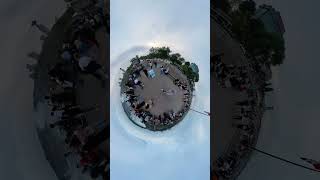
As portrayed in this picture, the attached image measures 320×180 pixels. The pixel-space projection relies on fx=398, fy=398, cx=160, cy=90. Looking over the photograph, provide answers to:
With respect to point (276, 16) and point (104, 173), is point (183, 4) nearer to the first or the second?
point (276, 16)

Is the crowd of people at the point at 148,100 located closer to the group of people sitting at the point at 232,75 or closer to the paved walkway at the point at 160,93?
→ the paved walkway at the point at 160,93

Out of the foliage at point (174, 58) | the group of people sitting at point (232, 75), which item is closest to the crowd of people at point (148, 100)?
the foliage at point (174, 58)

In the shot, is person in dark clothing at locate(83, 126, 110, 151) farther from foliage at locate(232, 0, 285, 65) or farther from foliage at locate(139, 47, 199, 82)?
foliage at locate(232, 0, 285, 65)

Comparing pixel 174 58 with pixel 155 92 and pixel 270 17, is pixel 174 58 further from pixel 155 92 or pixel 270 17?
pixel 270 17

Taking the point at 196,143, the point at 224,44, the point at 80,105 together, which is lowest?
the point at 196,143

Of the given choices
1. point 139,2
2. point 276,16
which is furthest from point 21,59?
point 276,16

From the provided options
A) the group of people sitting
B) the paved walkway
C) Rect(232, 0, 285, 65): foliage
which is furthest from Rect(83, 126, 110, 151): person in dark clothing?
Rect(232, 0, 285, 65): foliage
